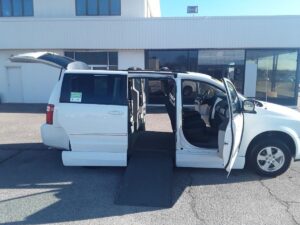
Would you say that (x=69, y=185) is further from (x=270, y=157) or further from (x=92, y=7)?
(x=92, y=7)

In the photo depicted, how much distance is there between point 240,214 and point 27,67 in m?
15.3

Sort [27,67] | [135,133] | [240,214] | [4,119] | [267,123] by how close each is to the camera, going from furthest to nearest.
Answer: [27,67] → [4,119] → [135,133] → [267,123] → [240,214]

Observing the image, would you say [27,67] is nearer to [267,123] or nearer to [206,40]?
[206,40]

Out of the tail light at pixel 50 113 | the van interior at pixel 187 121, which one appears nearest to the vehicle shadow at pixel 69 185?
the van interior at pixel 187 121

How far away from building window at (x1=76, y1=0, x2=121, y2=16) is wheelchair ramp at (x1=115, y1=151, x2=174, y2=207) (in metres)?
13.2

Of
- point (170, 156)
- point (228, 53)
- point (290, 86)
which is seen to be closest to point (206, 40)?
point (228, 53)

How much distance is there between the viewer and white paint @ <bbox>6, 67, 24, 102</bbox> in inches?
634

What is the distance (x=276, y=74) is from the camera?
1486cm

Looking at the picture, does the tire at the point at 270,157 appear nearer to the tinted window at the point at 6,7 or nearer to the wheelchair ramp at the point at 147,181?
the wheelchair ramp at the point at 147,181

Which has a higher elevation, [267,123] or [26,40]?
[26,40]

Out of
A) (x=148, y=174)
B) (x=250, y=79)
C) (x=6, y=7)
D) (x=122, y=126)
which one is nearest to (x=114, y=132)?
(x=122, y=126)

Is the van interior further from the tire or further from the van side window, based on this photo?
the tire

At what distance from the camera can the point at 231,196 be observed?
4.23 m

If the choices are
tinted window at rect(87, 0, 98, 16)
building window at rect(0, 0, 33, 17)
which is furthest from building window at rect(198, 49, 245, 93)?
building window at rect(0, 0, 33, 17)
